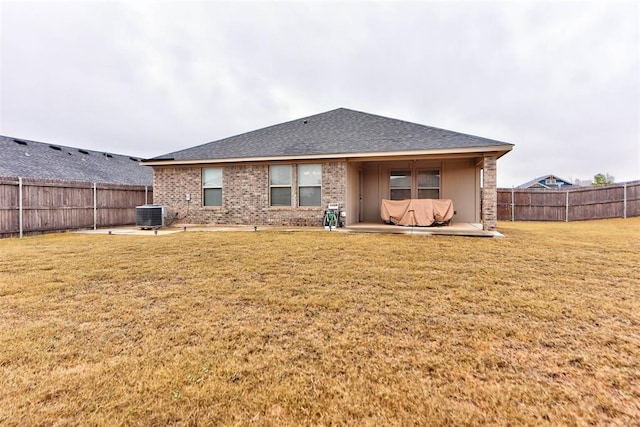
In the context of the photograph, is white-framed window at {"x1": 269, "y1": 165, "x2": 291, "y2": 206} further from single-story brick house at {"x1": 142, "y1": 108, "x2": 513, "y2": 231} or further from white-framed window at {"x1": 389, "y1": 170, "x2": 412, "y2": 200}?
white-framed window at {"x1": 389, "y1": 170, "x2": 412, "y2": 200}

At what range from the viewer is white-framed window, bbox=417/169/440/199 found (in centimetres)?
1153

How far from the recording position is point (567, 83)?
14555mm

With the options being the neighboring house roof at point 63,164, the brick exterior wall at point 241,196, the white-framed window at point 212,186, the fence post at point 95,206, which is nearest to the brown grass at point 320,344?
the brick exterior wall at point 241,196

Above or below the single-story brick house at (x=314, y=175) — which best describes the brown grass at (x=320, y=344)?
below

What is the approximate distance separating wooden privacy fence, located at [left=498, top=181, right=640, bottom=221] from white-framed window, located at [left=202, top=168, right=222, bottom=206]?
45.8 feet

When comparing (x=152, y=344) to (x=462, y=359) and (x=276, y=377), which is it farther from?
(x=462, y=359)

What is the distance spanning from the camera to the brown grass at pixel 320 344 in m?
1.62

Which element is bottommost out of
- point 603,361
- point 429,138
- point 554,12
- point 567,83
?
point 603,361

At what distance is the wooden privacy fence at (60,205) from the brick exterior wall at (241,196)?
1.67m

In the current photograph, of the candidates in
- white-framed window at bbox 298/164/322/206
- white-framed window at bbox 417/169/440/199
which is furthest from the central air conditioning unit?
white-framed window at bbox 417/169/440/199

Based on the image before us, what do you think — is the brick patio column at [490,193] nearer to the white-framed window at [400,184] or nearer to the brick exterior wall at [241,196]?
the white-framed window at [400,184]

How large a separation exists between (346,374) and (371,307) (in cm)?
123

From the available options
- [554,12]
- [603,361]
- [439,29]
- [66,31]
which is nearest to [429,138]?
[439,29]

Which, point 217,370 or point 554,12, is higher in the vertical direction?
point 554,12
